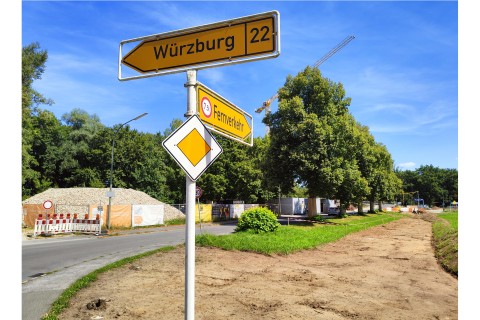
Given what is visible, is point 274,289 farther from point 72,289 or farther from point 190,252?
point 190,252

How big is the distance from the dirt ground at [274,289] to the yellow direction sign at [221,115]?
11.3 ft

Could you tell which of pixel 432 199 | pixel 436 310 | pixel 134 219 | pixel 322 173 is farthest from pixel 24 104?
pixel 432 199

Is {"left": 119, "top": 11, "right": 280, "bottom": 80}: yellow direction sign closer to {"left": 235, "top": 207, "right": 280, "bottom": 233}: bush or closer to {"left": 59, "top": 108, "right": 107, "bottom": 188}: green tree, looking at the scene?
{"left": 235, "top": 207, "right": 280, "bottom": 233}: bush

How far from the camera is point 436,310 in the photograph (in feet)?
21.4

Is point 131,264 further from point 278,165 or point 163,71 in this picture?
point 278,165

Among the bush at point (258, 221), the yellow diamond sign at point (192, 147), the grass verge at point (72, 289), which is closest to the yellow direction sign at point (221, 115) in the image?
the yellow diamond sign at point (192, 147)

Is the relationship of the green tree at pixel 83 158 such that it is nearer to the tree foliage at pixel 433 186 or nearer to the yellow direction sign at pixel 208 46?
the yellow direction sign at pixel 208 46

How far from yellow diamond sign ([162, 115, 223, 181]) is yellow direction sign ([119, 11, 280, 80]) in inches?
25.8

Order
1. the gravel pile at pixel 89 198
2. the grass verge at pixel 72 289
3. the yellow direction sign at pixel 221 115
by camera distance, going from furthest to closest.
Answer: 1. the gravel pile at pixel 89 198
2. the grass verge at pixel 72 289
3. the yellow direction sign at pixel 221 115

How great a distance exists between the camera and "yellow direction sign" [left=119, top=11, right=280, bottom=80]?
128 inches

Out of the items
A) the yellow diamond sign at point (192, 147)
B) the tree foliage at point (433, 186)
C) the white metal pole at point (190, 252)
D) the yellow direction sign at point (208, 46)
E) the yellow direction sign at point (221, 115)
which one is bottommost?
the tree foliage at point (433, 186)

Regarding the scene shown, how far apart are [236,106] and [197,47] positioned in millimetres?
892

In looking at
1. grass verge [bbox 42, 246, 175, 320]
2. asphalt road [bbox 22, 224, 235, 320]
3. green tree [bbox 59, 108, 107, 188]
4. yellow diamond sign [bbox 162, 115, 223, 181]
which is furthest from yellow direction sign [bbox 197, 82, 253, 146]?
green tree [bbox 59, 108, 107, 188]

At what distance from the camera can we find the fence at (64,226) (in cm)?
2064
